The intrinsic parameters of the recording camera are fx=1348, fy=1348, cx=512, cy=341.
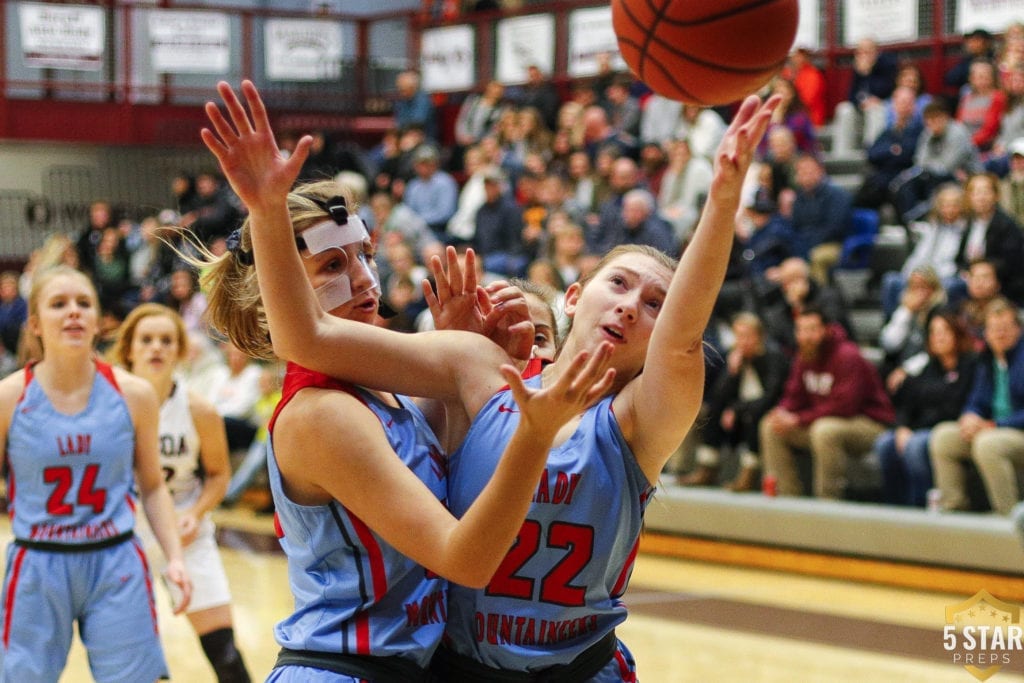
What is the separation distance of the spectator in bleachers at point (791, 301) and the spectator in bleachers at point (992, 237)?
844 millimetres

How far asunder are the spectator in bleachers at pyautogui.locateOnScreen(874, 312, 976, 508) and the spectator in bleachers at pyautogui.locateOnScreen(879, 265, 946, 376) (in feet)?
1.36

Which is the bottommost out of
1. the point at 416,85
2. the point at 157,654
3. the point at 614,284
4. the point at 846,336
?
the point at 157,654

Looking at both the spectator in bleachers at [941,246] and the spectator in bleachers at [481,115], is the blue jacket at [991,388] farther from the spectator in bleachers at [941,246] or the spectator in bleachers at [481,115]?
the spectator in bleachers at [481,115]

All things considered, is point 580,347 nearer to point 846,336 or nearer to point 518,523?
point 518,523

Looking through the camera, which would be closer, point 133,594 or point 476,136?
point 133,594

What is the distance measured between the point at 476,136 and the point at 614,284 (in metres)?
11.8

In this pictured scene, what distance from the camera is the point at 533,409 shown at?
202 cm

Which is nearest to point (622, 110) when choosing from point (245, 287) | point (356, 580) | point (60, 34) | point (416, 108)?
point (416, 108)

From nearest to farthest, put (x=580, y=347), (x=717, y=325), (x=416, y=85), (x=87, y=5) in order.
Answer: (x=580, y=347)
(x=717, y=325)
(x=416, y=85)
(x=87, y=5)

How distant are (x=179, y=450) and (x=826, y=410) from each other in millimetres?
4080

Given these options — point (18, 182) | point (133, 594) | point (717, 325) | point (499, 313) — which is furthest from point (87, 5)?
point (499, 313)

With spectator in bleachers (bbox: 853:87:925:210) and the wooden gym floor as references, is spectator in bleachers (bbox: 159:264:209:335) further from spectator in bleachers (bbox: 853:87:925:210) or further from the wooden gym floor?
spectator in bleachers (bbox: 853:87:925:210)

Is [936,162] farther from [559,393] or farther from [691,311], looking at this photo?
[559,393]

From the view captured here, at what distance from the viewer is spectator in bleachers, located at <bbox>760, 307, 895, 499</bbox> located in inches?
312
